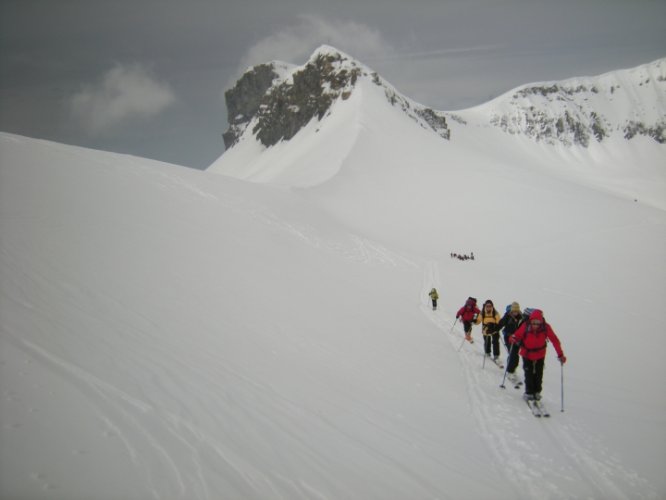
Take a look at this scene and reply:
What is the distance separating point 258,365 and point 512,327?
628 centimetres

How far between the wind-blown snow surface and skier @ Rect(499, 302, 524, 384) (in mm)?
529

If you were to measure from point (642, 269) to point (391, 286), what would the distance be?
19438 mm

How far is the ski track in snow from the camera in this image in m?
4.85

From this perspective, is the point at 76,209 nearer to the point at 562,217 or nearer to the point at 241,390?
the point at 241,390

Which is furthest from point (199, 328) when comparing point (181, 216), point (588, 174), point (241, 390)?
point (588, 174)

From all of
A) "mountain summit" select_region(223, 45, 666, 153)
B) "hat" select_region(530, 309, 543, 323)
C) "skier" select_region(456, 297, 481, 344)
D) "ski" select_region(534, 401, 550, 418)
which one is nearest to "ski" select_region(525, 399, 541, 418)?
"ski" select_region(534, 401, 550, 418)

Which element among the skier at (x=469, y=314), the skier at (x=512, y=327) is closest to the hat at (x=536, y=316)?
the skier at (x=512, y=327)

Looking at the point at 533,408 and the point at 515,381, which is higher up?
the point at 515,381

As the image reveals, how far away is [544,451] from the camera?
5727mm

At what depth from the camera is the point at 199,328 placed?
7.51 m

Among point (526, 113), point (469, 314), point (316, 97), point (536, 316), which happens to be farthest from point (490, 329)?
point (526, 113)

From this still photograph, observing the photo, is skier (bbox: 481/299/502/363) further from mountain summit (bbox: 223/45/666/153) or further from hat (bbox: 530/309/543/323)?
mountain summit (bbox: 223/45/666/153)

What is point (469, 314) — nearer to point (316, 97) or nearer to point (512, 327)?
point (512, 327)

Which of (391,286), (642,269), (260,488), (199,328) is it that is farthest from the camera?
(642,269)
